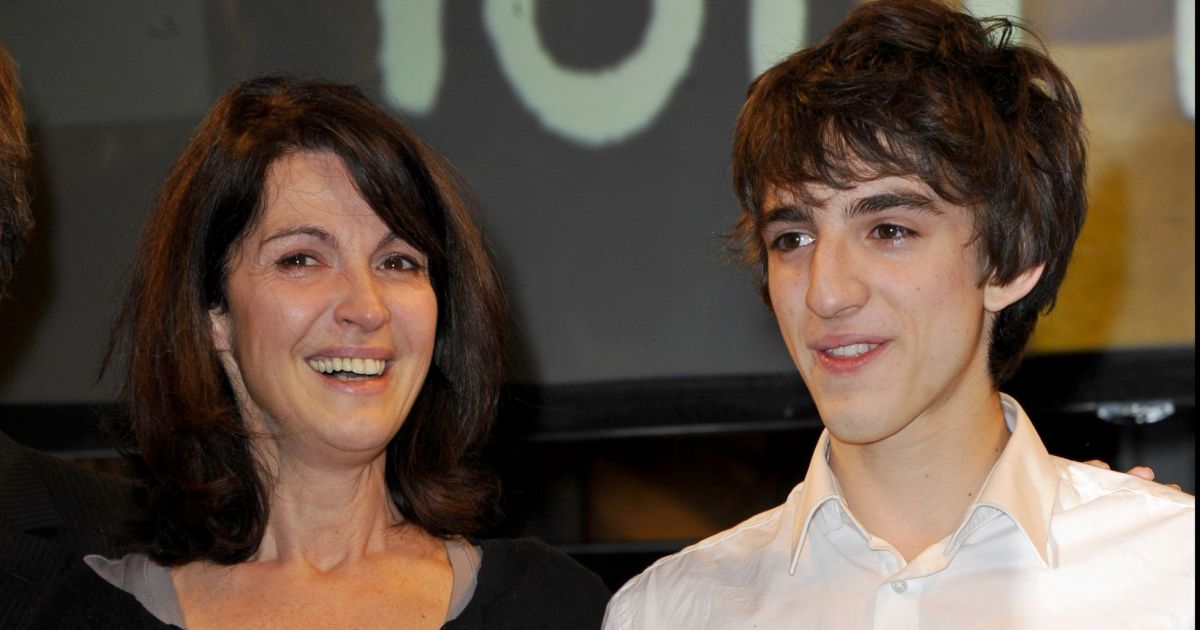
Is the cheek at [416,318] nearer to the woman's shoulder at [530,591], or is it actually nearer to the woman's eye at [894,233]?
the woman's shoulder at [530,591]

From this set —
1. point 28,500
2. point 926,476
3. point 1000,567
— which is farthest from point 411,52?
point 1000,567

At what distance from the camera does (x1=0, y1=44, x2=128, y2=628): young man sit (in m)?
2.00

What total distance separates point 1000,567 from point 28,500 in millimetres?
1411

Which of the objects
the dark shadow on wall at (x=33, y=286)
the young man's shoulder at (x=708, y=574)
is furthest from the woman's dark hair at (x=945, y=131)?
the dark shadow on wall at (x=33, y=286)

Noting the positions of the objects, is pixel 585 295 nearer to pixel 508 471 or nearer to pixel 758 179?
pixel 508 471

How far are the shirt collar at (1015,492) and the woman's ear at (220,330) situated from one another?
822 millimetres

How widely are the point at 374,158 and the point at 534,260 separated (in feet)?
3.91

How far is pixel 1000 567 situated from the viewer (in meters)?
1.64

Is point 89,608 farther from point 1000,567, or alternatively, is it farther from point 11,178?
point 1000,567

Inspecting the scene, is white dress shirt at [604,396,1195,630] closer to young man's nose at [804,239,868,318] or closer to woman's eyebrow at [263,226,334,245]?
young man's nose at [804,239,868,318]

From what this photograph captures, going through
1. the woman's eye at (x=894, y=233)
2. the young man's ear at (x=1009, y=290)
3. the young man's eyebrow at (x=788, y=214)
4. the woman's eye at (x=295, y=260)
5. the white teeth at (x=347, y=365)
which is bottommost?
the white teeth at (x=347, y=365)

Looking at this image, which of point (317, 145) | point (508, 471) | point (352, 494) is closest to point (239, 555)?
point (352, 494)

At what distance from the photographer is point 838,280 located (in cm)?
166

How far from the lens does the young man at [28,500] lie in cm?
200
